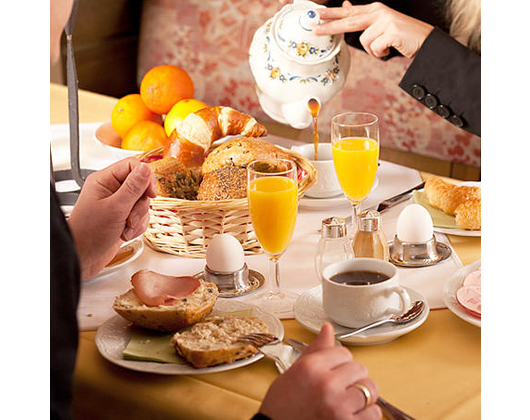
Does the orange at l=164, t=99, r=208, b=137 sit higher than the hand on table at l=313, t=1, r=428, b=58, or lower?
lower

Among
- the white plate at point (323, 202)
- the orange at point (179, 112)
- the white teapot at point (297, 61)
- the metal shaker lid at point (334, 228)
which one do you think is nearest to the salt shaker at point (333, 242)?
the metal shaker lid at point (334, 228)

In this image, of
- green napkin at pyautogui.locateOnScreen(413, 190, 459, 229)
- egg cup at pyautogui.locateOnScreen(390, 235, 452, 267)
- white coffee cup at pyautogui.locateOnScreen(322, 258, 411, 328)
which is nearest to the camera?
white coffee cup at pyautogui.locateOnScreen(322, 258, 411, 328)

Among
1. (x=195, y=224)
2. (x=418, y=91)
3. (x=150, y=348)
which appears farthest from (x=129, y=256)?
(x=418, y=91)

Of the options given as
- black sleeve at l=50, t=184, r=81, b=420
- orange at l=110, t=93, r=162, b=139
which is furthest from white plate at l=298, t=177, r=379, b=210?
black sleeve at l=50, t=184, r=81, b=420

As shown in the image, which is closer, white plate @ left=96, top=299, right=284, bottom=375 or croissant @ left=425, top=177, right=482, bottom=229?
white plate @ left=96, top=299, right=284, bottom=375

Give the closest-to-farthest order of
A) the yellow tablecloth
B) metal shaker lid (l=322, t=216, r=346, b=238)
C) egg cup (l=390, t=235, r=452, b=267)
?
the yellow tablecloth → metal shaker lid (l=322, t=216, r=346, b=238) → egg cup (l=390, t=235, r=452, b=267)

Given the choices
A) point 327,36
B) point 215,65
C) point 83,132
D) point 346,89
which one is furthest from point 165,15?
point 327,36

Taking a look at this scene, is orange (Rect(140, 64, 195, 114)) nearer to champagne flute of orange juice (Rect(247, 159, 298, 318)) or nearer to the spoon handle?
champagne flute of orange juice (Rect(247, 159, 298, 318))

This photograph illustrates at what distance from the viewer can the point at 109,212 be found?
1.07m

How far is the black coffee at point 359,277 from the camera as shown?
3.09ft

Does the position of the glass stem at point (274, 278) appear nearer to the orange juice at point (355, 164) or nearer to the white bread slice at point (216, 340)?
the white bread slice at point (216, 340)

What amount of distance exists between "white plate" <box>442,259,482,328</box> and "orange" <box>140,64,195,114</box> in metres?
0.91

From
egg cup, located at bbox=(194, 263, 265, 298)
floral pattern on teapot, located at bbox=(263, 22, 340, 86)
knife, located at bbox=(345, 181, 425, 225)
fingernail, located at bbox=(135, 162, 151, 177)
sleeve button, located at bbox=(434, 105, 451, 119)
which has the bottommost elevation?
egg cup, located at bbox=(194, 263, 265, 298)

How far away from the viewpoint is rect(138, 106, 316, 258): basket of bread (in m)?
1.17
